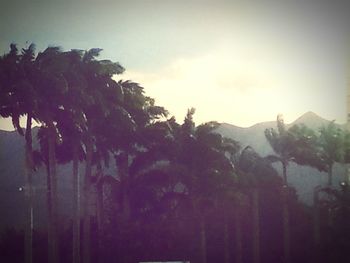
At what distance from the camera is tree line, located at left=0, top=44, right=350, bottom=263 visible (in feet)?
77.3

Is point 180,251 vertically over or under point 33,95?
under

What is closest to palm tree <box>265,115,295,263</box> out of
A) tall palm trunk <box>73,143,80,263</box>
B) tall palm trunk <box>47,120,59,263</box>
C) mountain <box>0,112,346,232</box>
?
mountain <box>0,112,346,232</box>

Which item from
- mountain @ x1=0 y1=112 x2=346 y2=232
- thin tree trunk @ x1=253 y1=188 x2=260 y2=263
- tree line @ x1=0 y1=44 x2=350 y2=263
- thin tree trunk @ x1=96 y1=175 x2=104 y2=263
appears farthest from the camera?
mountain @ x1=0 y1=112 x2=346 y2=232

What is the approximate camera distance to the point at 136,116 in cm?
2692

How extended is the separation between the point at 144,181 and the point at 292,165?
65.0 ft

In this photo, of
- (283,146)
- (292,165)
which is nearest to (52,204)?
(283,146)

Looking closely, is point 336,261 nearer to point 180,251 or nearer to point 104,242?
point 180,251

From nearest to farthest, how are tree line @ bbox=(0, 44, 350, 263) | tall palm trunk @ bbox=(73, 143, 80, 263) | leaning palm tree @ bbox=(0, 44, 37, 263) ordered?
leaning palm tree @ bbox=(0, 44, 37, 263)
tree line @ bbox=(0, 44, 350, 263)
tall palm trunk @ bbox=(73, 143, 80, 263)

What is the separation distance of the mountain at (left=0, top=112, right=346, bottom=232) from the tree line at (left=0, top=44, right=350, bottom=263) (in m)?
7.30

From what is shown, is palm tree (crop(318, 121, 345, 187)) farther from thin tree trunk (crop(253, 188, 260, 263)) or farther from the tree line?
thin tree trunk (crop(253, 188, 260, 263))

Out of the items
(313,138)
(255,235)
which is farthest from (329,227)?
(313,138)

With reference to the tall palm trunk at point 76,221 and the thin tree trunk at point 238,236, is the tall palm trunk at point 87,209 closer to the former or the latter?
the tall palm trunk at point 76,221

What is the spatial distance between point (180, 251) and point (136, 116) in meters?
7.26

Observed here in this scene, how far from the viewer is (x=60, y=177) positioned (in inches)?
1613
